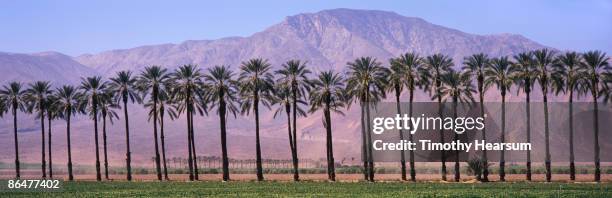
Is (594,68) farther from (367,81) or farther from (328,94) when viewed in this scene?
(328,94)

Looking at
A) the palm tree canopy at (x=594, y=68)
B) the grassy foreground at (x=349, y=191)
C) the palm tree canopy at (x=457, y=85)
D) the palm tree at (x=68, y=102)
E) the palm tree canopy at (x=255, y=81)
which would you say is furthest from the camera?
the palm tree at (x=68, y=102)

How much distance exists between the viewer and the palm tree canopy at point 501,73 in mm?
95062

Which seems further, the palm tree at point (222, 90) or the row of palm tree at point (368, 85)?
the palm tree at point (222, 90)

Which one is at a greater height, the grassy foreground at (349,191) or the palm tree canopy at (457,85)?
the palm tree canopy at (457,85)

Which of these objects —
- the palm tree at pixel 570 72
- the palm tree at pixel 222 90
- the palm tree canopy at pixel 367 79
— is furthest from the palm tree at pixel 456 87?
the palm tree at pixel 222 90

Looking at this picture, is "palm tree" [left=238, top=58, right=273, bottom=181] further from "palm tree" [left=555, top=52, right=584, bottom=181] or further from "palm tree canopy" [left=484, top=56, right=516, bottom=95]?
"palm tree" [left=555, top=52, right=584, bottom=181]

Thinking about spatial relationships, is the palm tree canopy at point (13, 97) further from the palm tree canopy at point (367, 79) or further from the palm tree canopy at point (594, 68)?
the palm tree canopy at point (594, 68)

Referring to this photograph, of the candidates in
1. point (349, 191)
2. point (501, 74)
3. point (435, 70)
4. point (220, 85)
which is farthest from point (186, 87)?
point (349, 191)

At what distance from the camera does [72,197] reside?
5562 cm

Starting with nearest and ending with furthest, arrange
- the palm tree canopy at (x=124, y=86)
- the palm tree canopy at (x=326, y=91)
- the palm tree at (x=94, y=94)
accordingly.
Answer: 1. the palm tree canopy at (x=326, y=91)
2. the palm tree canopy at (x=124, y=86)
3. the palm tree at (x=94, y=94)

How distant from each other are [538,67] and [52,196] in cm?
5665

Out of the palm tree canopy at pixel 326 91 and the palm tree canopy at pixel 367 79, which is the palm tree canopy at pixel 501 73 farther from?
the palm tree canopy at pixel 326 91

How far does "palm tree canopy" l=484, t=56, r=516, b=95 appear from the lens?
95062 mm

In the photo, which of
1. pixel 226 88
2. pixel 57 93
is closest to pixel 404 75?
pixel 226 88
